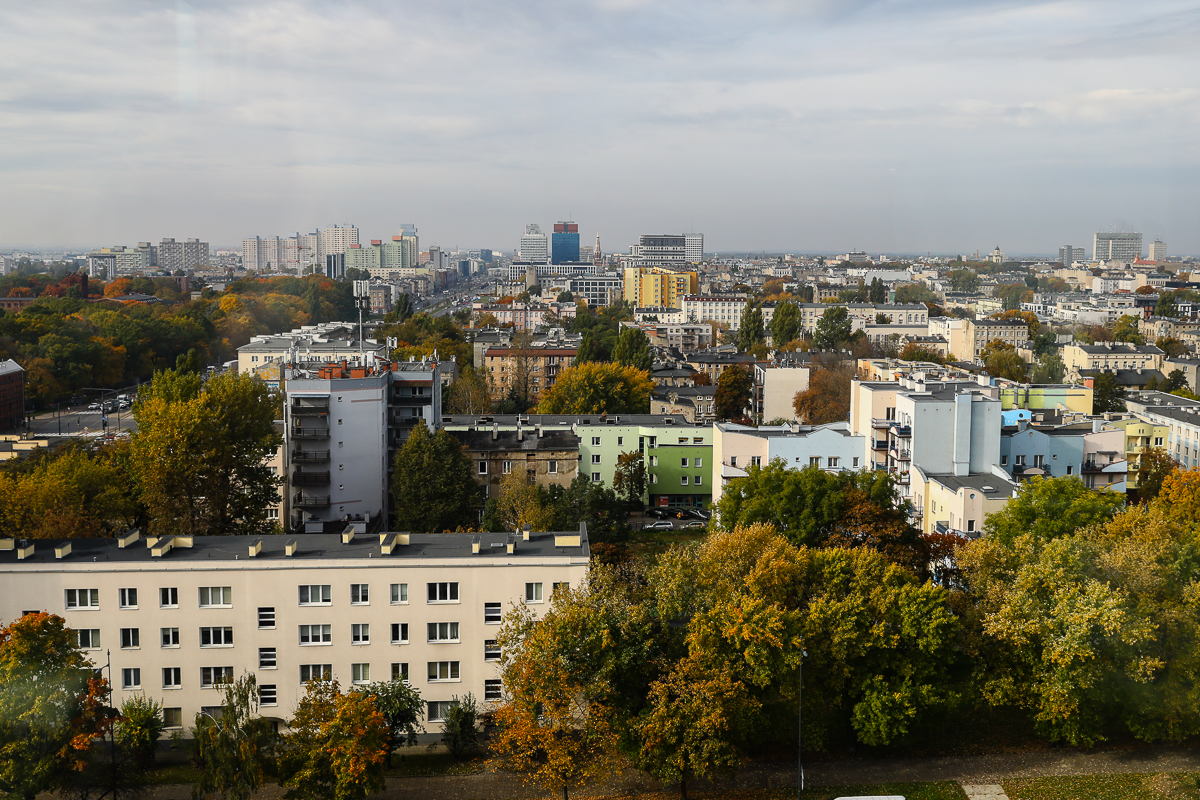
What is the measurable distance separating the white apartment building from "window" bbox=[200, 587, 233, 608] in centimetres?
1

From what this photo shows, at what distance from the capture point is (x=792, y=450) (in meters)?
23.3

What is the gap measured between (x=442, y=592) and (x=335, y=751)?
3115 millimetres

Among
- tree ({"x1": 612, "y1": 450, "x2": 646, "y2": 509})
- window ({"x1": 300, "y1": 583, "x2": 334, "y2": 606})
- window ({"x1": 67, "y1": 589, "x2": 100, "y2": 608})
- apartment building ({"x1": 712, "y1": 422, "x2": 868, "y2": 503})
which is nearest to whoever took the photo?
window ({"x1": 67, "y1": 589, "x2": 100, "y2": 608})

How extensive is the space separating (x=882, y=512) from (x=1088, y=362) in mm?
37942

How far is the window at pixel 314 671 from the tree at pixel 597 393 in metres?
21.1

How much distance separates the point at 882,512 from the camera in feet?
56.2

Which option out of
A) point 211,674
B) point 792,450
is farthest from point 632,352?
point 211,674

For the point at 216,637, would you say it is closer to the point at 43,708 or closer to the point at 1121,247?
the point at 43,708

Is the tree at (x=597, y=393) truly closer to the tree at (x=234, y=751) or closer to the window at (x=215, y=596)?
the window at (x=215, y=596)

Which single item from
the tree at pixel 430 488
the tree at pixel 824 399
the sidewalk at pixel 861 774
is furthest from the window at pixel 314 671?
the tree at pixel 824 399

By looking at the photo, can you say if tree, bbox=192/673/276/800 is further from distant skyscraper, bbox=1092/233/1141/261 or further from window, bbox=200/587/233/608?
distant skyscraper, bbox=1092/233/1141/261

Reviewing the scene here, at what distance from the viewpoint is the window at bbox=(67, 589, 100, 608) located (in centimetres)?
1333

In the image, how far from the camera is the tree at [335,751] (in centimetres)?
1101

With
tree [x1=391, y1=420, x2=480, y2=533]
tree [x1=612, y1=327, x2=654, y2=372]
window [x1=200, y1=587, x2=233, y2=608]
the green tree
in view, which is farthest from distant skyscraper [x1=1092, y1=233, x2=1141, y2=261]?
window [x1=200, y1=587, x2=233, y2=608]
